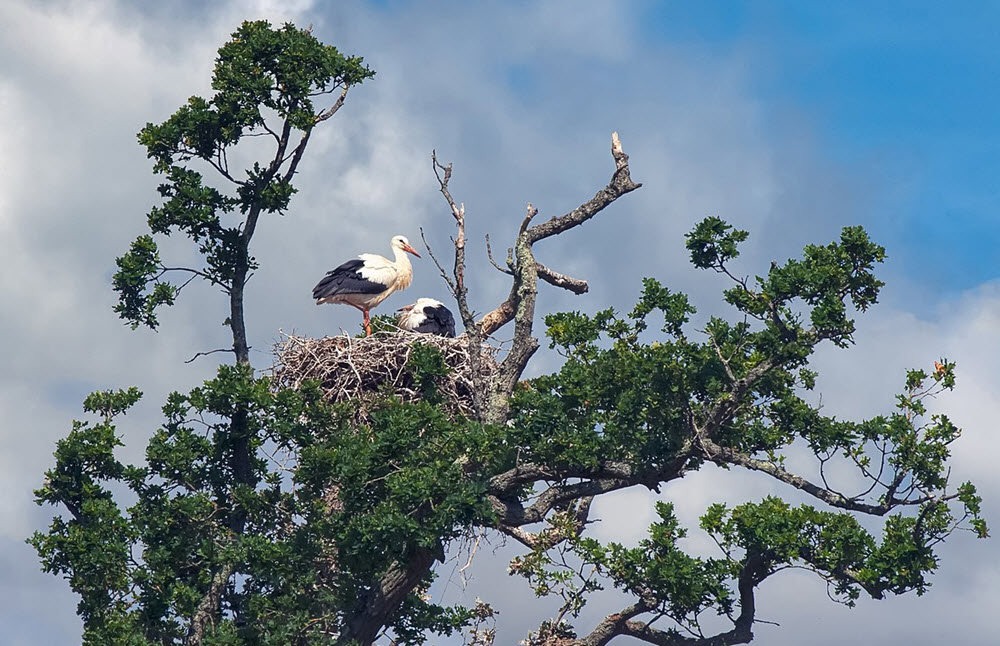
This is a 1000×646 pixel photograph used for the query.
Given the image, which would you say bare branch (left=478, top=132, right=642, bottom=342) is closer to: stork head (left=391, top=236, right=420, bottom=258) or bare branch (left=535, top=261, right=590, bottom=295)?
bare branch (left=535, top=261, right=590, bottom=295)

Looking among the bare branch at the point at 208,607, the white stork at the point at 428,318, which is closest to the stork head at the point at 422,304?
the white stork at the point at 428,318

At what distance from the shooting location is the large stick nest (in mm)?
20094

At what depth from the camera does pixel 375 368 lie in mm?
20281

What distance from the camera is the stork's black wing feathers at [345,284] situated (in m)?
24.1

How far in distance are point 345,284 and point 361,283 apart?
11.7 inches

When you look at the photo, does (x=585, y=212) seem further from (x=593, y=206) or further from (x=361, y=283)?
(x=361, y=283)

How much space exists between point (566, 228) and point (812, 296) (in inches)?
187

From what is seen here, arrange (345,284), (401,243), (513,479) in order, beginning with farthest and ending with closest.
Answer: (401,243) → (345,284) → (513,479)

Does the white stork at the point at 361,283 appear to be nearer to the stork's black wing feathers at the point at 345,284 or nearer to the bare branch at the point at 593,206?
the stork's black wing feathers at the point at 345,284

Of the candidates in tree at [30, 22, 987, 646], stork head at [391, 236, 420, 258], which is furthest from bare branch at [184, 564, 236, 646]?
stork head at [391, 236, 420, 258]

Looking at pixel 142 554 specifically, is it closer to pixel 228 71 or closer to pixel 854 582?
pixel 228 71

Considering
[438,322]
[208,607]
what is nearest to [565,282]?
[438,322]

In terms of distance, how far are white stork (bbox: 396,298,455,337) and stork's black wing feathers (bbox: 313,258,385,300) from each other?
1.15 meters

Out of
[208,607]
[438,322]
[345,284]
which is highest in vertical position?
[345,284]
